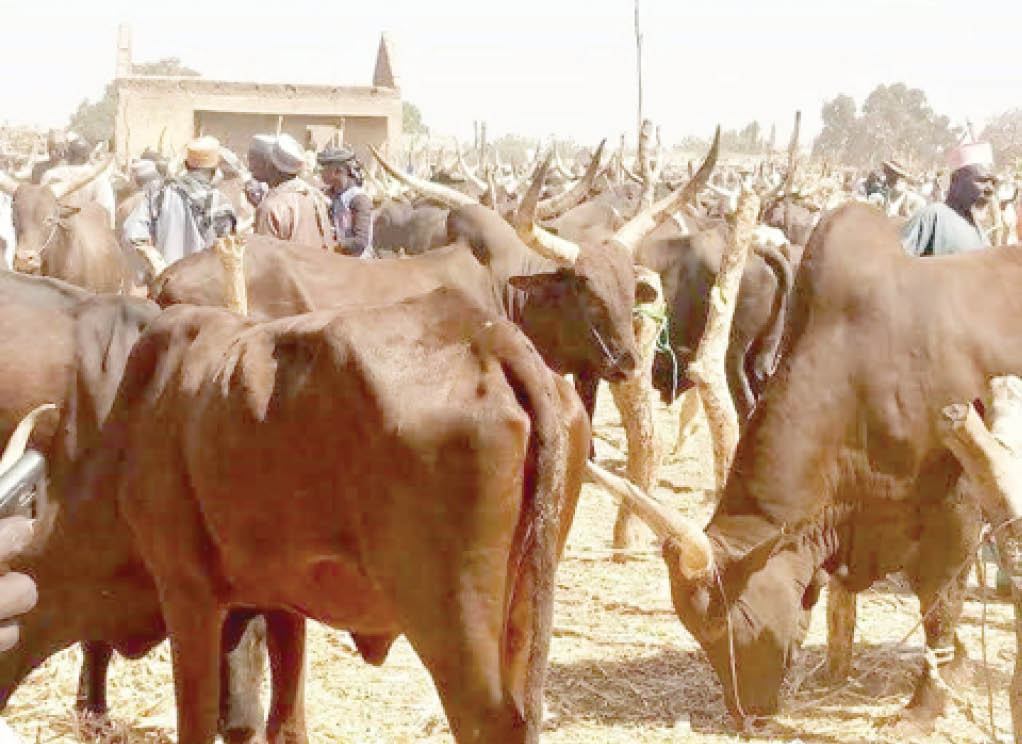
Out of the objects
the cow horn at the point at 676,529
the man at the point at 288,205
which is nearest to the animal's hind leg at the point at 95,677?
the cow horn at the point at 676,529

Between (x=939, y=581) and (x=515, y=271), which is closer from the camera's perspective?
(x=939, y=581)

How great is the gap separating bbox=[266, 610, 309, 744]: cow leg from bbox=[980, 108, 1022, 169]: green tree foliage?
47.0m

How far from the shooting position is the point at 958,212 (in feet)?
26.3

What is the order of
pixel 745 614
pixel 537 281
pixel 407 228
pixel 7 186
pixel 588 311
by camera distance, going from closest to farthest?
pixel 745 614 → pixel 588 311 → pixel 537 281 → pixel 7 186 → pixel 407 228

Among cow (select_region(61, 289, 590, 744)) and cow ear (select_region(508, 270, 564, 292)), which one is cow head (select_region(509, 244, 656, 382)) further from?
cow (select_region(61, 289, 590, 744))

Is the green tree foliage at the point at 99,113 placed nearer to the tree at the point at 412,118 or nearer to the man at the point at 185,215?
the tree at the point at 412,118

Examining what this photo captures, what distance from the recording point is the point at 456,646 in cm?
374

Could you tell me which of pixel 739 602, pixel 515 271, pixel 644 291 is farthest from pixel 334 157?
pixel 739 602

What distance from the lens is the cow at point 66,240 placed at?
10.8 metres

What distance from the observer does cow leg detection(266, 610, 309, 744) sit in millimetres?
4719

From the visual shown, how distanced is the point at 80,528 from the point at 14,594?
2749 millimetres

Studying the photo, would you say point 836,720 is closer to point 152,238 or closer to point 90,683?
point 90,683

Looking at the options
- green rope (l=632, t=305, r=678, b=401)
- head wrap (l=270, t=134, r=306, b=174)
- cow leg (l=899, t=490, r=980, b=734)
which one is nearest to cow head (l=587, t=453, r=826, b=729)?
cow leg (l=899, t=490, r=980, b=734)

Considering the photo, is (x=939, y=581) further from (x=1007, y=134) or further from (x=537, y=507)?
(x=1007, y=134)
